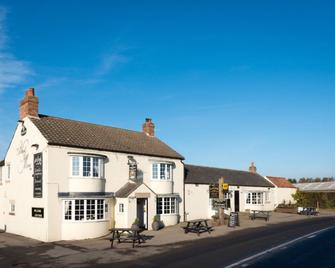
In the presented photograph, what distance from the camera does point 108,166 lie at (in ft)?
90.7

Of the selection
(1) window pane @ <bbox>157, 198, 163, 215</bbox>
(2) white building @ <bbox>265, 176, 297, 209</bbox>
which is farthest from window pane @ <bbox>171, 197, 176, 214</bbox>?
(2) white building @ <bbox>265, 176, 297, 209</bbox>

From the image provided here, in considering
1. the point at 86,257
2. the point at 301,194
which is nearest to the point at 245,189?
the point at 301,194

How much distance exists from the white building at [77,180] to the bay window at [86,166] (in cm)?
6

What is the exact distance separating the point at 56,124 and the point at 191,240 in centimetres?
1254

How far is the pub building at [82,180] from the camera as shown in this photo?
24.3m

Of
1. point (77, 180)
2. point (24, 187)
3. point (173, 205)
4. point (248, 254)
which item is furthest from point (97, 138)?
point (248, 254)

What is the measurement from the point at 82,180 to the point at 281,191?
35089 mm

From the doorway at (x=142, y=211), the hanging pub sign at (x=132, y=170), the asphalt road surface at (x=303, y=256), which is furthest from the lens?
the doorway at (x=142, y=211)

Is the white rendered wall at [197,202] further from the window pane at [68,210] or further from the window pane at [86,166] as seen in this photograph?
the window pane at [68,210]

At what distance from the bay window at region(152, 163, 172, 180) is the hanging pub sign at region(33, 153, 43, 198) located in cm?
958

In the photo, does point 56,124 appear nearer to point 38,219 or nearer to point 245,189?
point 38,219

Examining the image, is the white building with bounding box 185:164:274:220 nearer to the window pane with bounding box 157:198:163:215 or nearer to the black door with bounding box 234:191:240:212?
the black door with bounding box 234:191:240:212

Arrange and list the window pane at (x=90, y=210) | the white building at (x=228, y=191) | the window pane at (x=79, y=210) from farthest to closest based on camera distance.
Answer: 1. the white building at (x=228, y=191)
2. the window pane at (x=90, y=210)
3. the window pane at (x=79, y=210)

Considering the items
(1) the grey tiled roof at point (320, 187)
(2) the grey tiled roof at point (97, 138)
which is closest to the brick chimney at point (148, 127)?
(2) the grey tiled roof at point (97, 138)
